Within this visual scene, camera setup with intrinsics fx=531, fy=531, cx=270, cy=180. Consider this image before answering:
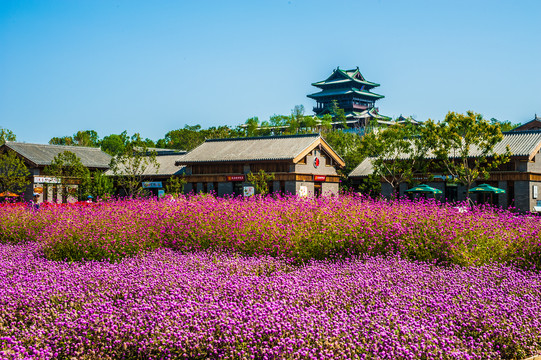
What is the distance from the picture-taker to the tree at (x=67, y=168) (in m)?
42.5

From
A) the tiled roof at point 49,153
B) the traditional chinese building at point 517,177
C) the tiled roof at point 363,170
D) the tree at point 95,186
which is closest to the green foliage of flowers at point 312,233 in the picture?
the traditional chinese building at point 517,177

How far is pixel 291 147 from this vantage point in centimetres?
4166

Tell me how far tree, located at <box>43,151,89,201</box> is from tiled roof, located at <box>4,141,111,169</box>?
1817mm

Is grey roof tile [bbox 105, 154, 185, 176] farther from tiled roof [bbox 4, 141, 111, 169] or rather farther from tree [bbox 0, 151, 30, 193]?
tree [bbox 0, 151, 30, 193]

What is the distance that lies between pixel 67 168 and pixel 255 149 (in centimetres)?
1602

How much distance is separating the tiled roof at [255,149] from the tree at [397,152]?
203 inches

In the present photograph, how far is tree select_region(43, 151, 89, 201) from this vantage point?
1674 inches

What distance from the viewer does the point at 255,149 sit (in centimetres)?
4325

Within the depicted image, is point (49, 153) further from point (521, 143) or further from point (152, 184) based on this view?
point (521, 143)

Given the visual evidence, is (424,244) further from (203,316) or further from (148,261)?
(203,316)

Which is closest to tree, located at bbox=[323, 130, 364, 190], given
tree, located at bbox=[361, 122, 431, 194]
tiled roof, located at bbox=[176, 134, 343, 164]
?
tiled roof, located at bbox=[176, 134, 343, 164]

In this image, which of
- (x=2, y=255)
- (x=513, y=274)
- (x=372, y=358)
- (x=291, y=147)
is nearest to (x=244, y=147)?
(x=291, y=147)

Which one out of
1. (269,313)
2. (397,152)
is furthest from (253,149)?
(269,313)

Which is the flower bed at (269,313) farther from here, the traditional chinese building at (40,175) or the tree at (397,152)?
the traditional chinese building at (40,175)
